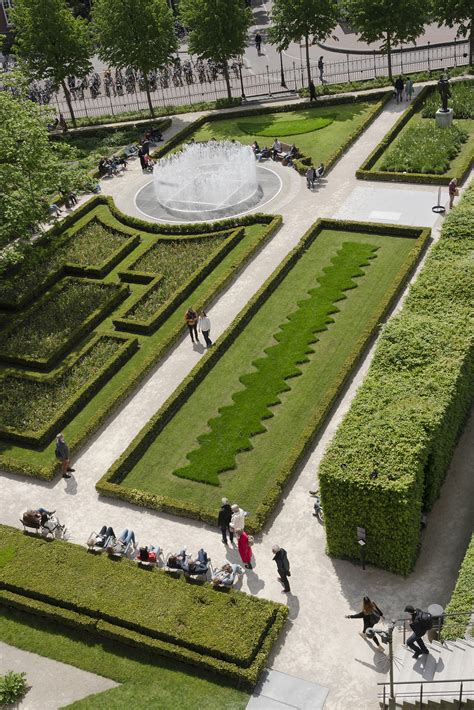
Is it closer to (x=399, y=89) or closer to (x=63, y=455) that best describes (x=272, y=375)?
(x=63, y=455)

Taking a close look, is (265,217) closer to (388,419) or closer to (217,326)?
(217,326)

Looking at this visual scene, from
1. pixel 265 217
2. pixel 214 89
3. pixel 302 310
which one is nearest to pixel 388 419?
pixel 302 310

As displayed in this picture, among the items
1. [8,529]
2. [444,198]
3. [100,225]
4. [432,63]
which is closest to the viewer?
[8,529]

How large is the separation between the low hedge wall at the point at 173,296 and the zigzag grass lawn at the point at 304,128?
39.3ft

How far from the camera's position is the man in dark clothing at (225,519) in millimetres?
24234

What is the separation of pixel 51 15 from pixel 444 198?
104 feet

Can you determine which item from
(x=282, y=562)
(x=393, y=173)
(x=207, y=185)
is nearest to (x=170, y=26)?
(x=207, y=185)

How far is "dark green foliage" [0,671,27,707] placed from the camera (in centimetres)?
2123

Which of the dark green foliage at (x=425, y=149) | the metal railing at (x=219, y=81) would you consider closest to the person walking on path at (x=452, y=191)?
the dark green foliage at (x=425, y=149)

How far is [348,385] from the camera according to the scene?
3058 cm

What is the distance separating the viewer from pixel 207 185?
46.1 metres

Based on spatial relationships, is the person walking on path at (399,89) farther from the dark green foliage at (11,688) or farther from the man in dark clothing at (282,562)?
the dark green foliage at (11,688)

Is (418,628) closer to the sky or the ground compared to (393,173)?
closer to the ground

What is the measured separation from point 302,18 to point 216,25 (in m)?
6.07
